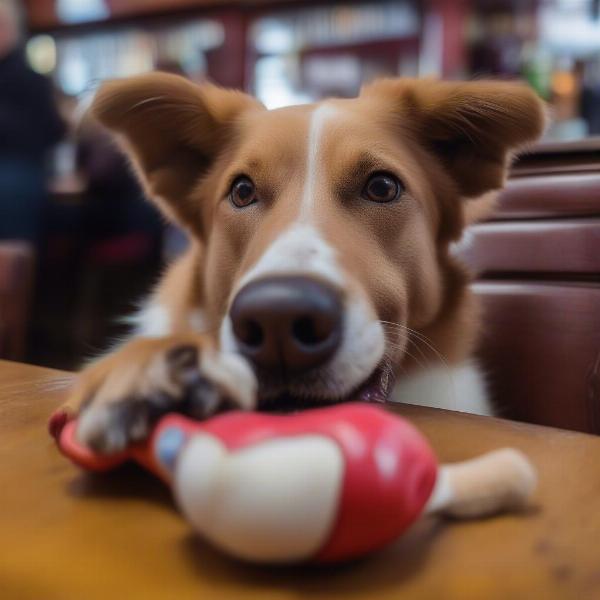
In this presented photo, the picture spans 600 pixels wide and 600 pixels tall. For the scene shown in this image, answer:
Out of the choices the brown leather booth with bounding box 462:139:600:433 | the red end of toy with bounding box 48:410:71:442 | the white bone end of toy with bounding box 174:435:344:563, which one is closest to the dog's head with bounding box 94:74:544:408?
the brown leather booth with bounding box 462:139:600:433

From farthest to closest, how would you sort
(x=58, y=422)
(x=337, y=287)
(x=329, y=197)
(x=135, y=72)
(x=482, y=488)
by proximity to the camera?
(x=135, y=72), (x=329, y=197), (x=337, y=287), (x=58, y=422), (x=482, y=488)

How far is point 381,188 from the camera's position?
1312mm

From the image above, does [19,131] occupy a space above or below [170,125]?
below

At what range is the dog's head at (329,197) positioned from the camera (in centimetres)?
92

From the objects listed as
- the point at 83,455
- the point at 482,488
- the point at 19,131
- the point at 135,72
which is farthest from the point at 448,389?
the point at 19,131

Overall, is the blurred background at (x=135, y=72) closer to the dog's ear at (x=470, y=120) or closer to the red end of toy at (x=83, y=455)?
the dog's ear at (x=470, y=120)

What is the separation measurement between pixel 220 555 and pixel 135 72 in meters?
1.60

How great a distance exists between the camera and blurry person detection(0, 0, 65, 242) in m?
3.55

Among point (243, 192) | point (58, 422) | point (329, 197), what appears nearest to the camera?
point (58, 422)

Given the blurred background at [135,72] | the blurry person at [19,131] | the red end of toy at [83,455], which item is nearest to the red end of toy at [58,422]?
the red end of toy at [83,455]

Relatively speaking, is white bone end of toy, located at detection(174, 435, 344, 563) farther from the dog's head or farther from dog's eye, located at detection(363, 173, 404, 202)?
dog's eye, located at detection(363, 173, 404, 202)

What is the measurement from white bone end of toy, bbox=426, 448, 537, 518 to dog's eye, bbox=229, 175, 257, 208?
809 millimetres

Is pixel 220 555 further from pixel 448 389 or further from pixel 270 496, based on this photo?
A: pixel 448 389

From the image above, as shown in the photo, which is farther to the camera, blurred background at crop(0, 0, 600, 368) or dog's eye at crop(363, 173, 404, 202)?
blurred background at crop(0, 0, 600, 368)
